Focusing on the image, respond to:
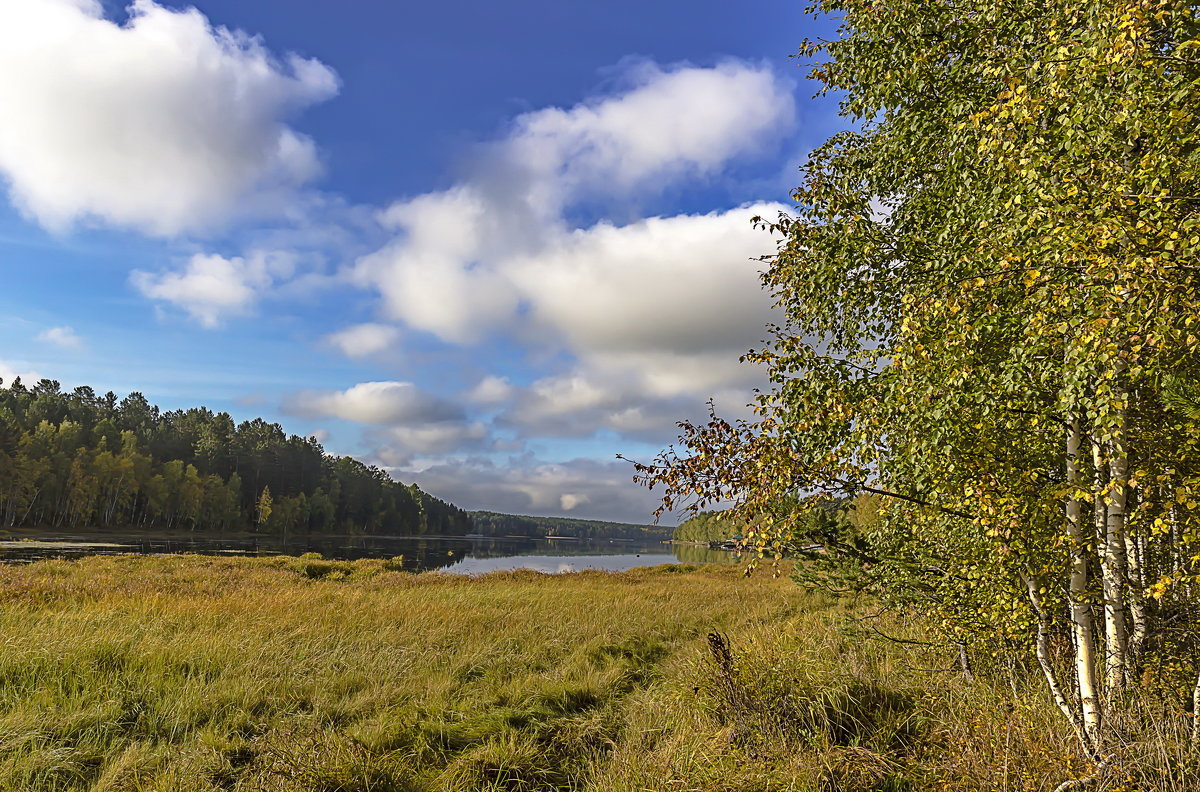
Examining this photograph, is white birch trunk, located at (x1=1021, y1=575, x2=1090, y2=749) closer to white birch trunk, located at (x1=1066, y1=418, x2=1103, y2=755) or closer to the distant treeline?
white birch trunk, located at (x1=1066, y1=418, x2=1103, y2=755)

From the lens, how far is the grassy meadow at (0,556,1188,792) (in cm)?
527

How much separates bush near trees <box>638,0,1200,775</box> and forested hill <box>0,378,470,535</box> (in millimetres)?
77721

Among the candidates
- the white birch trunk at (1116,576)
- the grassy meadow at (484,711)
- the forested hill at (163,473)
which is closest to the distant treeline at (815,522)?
the grassy meadow at (484,711)

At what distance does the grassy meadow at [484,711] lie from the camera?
5266mm

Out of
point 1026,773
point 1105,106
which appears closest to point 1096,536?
point 1026,773

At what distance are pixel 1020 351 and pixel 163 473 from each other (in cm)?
9623

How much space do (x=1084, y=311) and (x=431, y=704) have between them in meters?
7.73

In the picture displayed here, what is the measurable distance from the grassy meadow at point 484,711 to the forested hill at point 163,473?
69.1m

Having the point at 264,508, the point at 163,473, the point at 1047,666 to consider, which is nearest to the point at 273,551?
the point at 163,473

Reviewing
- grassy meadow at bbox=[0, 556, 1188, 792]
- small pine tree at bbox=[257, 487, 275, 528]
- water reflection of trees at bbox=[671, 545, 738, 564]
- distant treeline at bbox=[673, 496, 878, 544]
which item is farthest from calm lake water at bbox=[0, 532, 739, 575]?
distant treeline at bbox=[673, 496, 878, 544]

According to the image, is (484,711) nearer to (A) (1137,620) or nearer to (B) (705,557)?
(A) (1137,620)

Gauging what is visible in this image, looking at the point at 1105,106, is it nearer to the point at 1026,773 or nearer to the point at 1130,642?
the point at 1130,642

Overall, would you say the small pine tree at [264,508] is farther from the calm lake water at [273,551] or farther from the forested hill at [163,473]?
the calm lake water at [273,551]

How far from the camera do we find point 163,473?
79.1 metres
